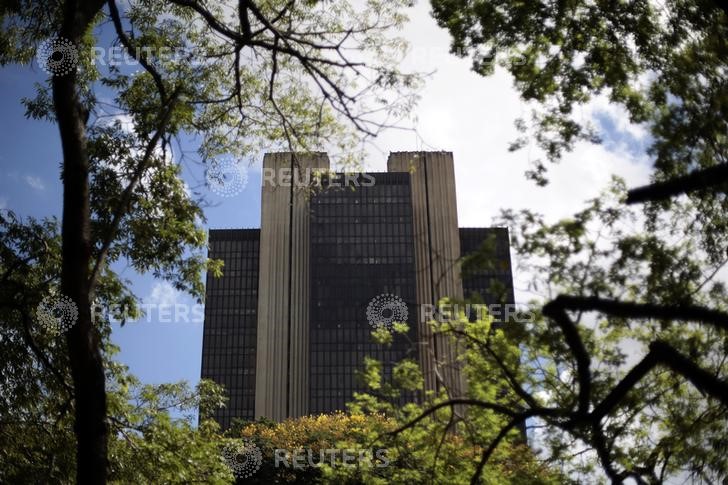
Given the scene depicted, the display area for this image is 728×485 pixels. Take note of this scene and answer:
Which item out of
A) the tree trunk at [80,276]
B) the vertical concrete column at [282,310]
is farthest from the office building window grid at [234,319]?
the tree trunk at [80,276]

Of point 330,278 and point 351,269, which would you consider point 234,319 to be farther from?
point 351,269

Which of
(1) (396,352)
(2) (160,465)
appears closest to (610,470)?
(2) (160,465)

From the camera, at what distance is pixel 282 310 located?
62.1 m

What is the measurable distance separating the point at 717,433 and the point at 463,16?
509 cm

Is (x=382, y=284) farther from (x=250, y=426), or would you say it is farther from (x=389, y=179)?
(x=250, y=426)

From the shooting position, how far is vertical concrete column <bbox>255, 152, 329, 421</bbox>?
191 feet

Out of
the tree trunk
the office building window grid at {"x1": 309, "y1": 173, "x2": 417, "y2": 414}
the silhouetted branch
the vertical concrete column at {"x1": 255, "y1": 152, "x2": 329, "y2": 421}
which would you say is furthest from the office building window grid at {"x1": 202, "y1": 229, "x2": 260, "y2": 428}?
the silhouetted branch

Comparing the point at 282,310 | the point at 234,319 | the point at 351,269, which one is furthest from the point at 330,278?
the point at 234,319

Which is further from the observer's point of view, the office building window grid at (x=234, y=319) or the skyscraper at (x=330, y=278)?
the office building window grid at (x=234, y=319)

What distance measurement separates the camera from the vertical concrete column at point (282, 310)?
5822 cm

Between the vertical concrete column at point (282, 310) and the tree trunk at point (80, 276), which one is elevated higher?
the vertical concrete column at point (282, 310)

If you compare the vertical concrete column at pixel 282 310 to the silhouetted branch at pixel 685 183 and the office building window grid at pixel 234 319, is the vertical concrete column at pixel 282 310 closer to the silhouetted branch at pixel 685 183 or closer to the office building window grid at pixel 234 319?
the office building window grid at pixel 234 319

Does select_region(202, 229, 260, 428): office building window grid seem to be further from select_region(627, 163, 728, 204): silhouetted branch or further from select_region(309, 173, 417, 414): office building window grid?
select_region(627, 163, 728, 204): silhouetted branch

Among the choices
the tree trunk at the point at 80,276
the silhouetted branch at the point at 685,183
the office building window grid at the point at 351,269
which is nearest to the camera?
the silhouetted branch at the point at 685,183
